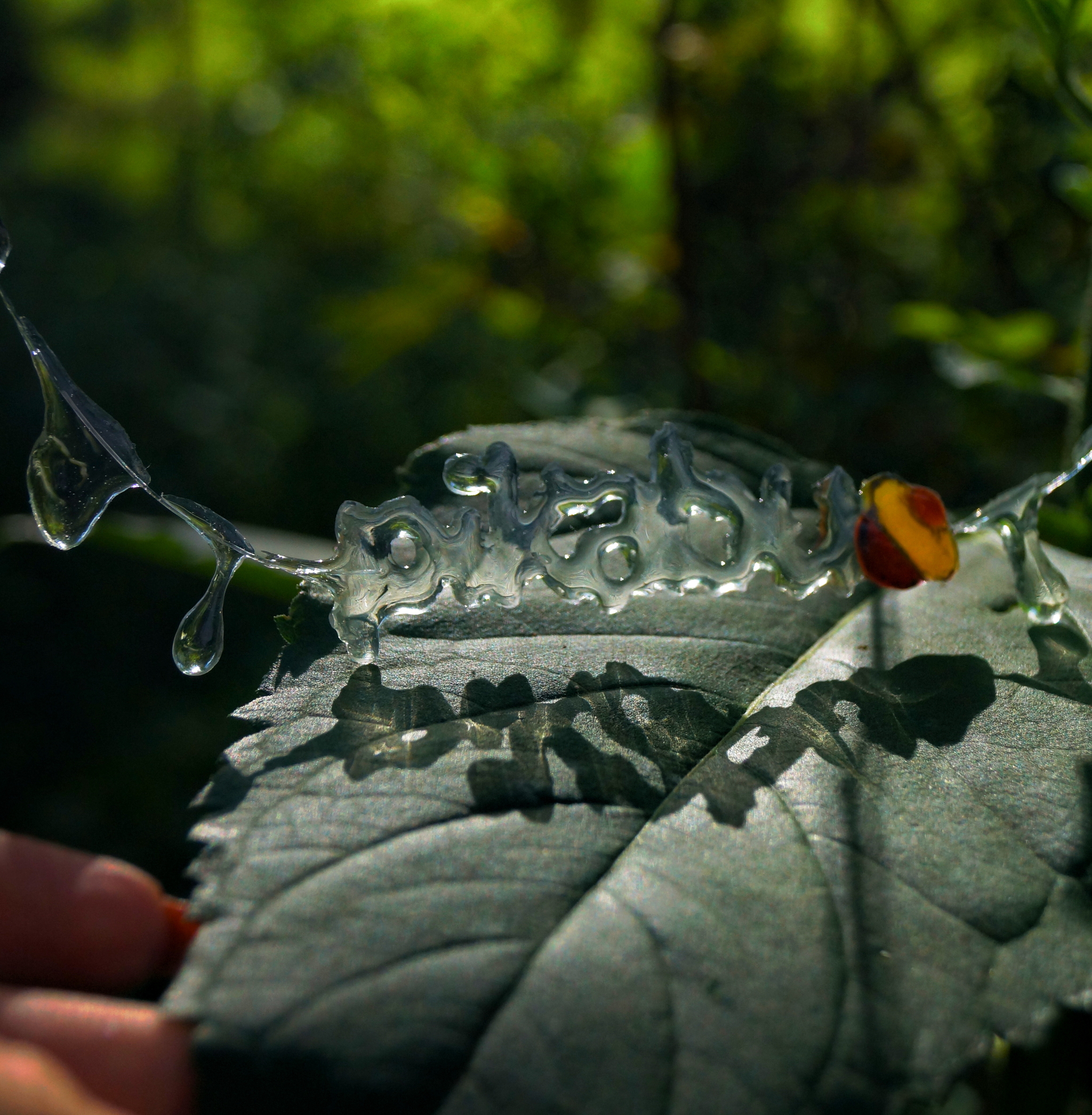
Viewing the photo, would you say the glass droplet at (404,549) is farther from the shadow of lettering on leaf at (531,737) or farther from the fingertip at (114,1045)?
the fingertip at (114,1045)

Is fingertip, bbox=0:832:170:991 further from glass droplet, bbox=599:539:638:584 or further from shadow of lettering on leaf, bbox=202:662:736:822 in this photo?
glass droplet, bbox=599:539:638:584

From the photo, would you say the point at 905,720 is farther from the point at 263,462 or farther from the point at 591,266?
the point at 263,462

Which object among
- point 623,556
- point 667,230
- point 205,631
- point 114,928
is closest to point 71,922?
point 114,928

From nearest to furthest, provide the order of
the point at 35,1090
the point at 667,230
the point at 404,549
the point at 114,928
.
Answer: the point at 35,1090, the point at 114,928, the point at 404,549, the point at 667,230

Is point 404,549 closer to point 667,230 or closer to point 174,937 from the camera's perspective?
point 174,937

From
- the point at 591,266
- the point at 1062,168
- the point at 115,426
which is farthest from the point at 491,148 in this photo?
the point at 115,426

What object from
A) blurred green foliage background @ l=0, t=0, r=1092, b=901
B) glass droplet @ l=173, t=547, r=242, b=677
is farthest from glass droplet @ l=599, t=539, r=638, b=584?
blurred green foliage background @ l=0, t=0, r=1092, b=901
